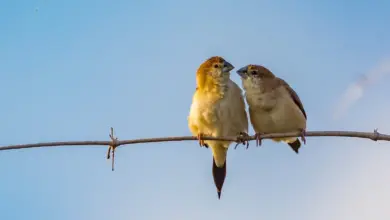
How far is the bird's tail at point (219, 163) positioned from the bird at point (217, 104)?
289 millimetres

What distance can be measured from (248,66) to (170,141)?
9.60 ft

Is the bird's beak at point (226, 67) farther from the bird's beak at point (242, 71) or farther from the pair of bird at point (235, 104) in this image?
the bird's beak at point (242, 71)

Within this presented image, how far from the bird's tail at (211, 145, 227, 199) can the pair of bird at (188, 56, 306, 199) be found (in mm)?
253

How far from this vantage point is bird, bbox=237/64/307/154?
7.80m

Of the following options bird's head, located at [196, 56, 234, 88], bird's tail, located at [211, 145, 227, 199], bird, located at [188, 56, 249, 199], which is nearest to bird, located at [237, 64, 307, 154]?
bird, located at [188, 56, 249, 199]

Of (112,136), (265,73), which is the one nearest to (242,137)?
(265,73)

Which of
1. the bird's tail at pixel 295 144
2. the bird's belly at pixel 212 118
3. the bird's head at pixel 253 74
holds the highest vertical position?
the bird's head at pixel 253 74

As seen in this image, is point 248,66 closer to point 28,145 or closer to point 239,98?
point 239,98

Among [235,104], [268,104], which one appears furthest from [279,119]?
[235,104]

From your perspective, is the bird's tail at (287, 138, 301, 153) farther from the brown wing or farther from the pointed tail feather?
the pointed tail feather

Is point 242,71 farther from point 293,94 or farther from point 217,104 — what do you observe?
point 293,94

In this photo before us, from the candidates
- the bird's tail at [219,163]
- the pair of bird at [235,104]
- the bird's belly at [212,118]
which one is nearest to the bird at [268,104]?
the pair of bird at [235,104]

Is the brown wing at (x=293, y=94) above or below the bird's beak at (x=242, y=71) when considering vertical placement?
below

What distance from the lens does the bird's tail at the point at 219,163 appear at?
8.25m
